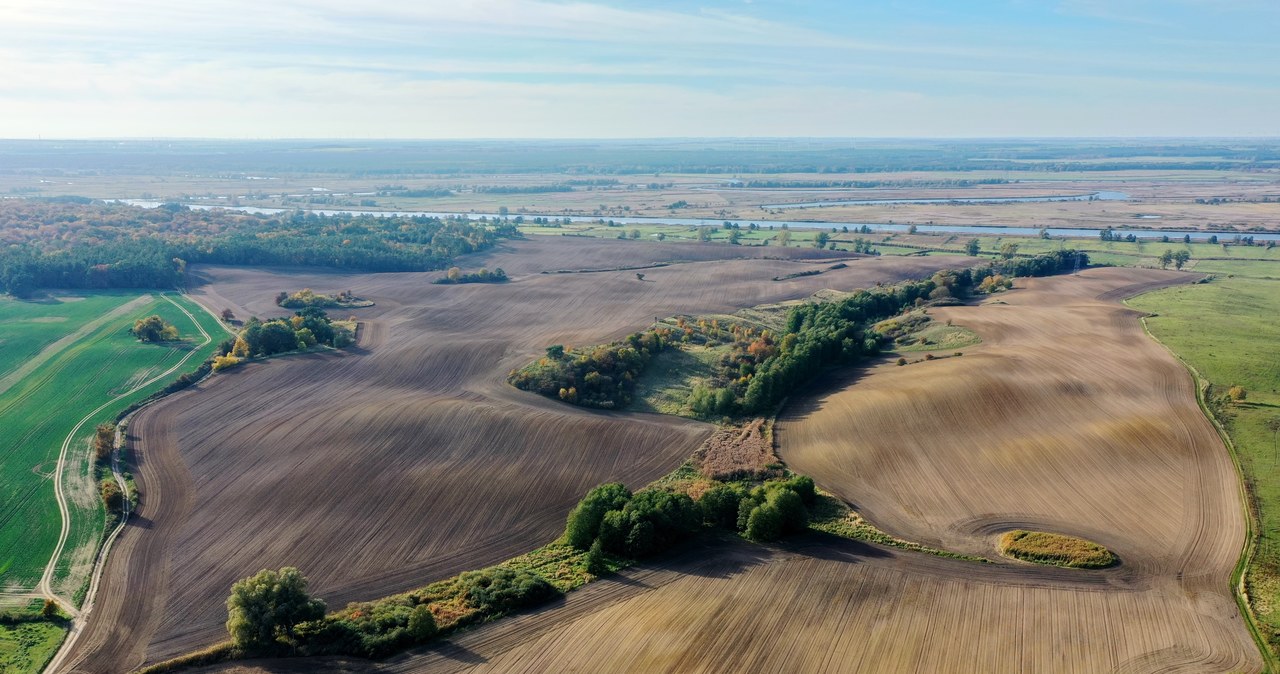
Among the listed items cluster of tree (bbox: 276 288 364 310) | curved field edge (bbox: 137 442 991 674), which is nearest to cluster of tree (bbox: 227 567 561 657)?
curved field edge (bbox: 137 442 991 674)

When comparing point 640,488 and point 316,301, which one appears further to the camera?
point 316,301

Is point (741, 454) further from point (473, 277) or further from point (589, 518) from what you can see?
point (473, 277)

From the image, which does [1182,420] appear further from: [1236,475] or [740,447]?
[740,447]

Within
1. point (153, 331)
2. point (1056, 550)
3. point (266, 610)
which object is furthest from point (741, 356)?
point (153, 331)

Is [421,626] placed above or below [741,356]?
below

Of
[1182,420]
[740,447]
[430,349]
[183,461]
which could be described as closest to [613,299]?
[430,349]

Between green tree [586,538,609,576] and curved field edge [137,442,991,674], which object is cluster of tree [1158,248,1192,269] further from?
green tree [586,538,609,576]

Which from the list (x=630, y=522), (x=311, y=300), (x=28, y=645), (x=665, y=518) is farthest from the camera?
(x=311, y=300)
